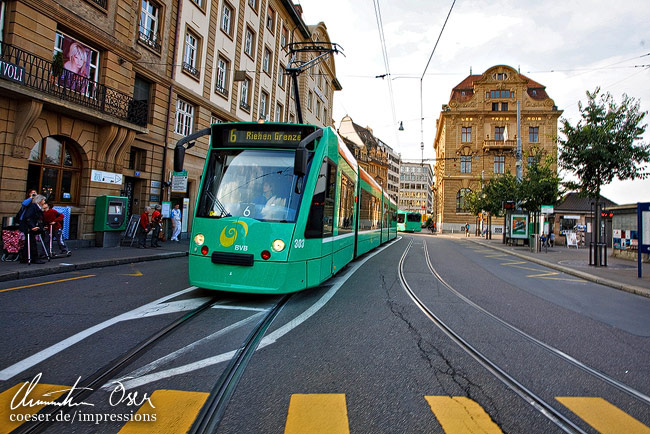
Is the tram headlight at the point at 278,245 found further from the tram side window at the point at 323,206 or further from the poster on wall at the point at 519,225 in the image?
the poster on wall at the point at 519,225

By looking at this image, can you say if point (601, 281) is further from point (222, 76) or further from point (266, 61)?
point (266, 61)

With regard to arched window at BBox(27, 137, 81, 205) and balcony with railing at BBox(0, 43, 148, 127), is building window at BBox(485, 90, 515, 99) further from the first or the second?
arched window at BBox(27, 137, 81, 205)

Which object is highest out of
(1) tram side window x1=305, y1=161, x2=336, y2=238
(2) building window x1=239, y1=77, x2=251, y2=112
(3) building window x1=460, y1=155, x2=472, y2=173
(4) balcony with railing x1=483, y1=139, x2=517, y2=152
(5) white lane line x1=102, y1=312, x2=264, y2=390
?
(4) balcony with railing x1=483, y1=139, x2=517, y2=152

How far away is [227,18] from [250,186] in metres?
19.5

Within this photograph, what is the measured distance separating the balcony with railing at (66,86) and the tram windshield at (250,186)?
8316 mm

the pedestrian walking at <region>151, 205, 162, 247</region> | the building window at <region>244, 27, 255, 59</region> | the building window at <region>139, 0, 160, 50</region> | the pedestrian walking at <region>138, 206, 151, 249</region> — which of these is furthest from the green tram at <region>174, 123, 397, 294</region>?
the building window at <region>244, 27, 255, 59</region>

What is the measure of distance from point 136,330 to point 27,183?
10.4m

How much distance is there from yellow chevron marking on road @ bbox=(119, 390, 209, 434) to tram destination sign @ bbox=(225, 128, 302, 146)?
3931 mm

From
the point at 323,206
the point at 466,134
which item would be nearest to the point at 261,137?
the point at 323,206

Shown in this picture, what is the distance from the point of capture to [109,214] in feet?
42.6

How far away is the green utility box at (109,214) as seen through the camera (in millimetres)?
12852

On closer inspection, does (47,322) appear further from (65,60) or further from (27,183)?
(65,60)

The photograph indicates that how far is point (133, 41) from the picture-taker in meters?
14.5

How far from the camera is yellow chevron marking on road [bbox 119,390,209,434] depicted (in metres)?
2.19
